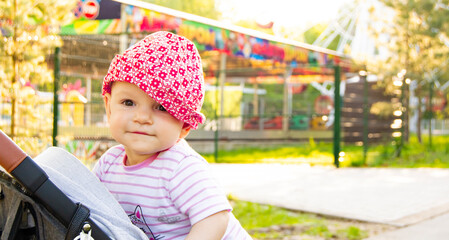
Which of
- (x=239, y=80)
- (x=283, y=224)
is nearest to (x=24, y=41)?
(x=283, y=224)

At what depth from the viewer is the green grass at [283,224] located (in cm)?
474

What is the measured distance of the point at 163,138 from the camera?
187 centimetres

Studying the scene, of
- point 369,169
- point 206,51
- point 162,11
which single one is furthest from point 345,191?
point 206,51

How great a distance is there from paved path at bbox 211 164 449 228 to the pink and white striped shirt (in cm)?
369

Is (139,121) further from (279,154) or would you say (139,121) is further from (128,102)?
(279,154)

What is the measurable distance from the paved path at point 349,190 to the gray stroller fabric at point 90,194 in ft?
13.0

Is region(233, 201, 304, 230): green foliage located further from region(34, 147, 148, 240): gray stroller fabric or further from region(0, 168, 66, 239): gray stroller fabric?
region(0, 168, 66, 239): gray stroller fabric

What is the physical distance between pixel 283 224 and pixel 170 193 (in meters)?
3.43

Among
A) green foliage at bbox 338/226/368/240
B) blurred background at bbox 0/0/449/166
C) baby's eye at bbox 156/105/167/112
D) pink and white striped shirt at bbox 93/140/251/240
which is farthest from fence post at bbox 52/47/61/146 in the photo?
baby's eye at bbox 156/105/167/112

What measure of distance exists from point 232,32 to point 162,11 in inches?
147

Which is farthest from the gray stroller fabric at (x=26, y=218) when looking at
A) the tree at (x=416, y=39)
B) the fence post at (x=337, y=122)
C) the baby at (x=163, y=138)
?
the tree at (x=416, y=39)

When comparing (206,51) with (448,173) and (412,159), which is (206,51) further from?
(448,173)

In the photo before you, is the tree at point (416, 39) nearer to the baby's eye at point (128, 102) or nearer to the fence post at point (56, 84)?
the fence post at point (56, 84)

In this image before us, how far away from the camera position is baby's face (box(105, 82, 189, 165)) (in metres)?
1.83
